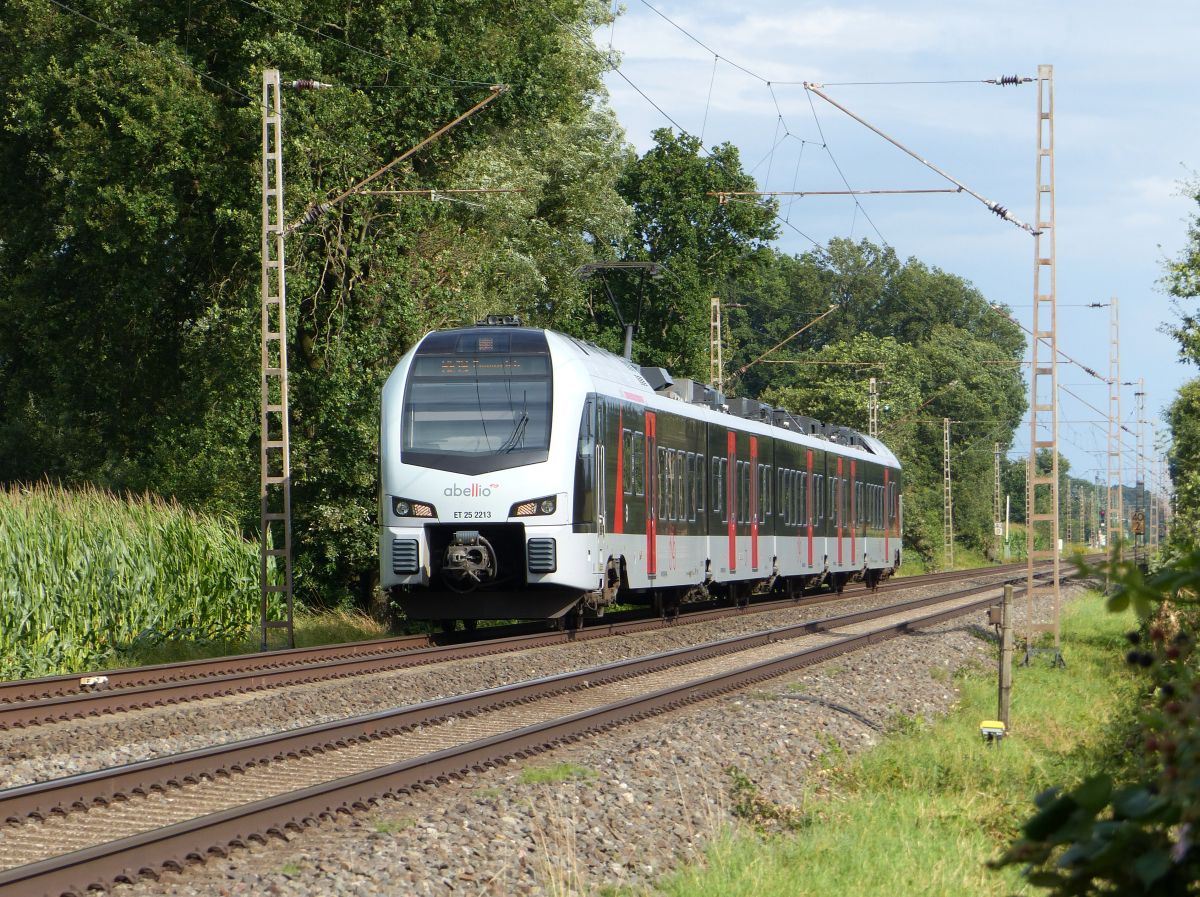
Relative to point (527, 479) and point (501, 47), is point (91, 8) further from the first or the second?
point (527, 479)

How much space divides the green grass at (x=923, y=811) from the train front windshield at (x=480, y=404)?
238 inches

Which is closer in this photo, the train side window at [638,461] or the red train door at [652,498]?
the train side window at [638,461]

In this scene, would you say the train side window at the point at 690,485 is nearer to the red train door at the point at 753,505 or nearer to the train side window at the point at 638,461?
the train side window at the point at 638,461

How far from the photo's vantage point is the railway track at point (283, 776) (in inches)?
275

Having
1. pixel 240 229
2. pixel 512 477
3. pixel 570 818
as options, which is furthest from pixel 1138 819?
A: pixel 240 229

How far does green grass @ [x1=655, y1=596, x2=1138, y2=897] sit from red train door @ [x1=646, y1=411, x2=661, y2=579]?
6825mm

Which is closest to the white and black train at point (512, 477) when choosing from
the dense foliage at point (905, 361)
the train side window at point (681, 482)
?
the train side window at point (681, 482)

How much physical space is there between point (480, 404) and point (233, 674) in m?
5.01

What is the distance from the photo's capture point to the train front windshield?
1806cm

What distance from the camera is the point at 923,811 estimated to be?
338 inches

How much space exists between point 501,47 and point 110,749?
20804 millimetres

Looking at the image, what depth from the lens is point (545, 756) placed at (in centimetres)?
1040

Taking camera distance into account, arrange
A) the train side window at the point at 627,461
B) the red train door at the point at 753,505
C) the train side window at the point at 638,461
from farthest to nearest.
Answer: the red train door at the point at 753,505, the train side window at the point at 638,461, the train side window at the point at 627,461

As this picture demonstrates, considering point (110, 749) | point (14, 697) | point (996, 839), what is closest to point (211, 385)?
point (14, 697)
